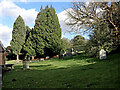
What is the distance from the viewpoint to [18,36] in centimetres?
4556

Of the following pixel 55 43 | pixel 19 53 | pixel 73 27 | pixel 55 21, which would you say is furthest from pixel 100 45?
pixel 19 53

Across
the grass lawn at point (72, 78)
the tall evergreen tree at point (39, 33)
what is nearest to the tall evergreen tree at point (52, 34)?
the tall evergreen tree at point (39, 33)

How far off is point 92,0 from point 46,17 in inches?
1097

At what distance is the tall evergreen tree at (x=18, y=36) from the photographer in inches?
1773

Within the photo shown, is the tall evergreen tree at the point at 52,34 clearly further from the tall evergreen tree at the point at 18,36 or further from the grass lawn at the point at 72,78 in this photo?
the grass lawn at the point at 72,78

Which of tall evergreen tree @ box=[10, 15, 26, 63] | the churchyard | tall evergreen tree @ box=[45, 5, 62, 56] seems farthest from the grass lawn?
tall evergreen tree @ box=[10, 15, 26, 63]

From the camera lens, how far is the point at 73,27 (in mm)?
17688

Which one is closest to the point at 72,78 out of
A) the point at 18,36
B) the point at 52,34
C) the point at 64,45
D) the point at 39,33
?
the point at 64,45

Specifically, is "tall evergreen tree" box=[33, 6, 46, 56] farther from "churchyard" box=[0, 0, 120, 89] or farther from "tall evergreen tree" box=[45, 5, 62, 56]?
"tall evergreen tree" box=[45, 5, 62, 56]

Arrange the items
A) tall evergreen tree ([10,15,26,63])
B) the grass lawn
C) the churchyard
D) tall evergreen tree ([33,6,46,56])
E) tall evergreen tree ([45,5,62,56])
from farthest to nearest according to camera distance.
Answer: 1. tall evergreen tree ([10,15,26,63])
2. tall evergreen tree ([33,6,46,56])
3. tall evergreen tree ([45,5,62,56])
4. the churchyard
5. the grass lawn

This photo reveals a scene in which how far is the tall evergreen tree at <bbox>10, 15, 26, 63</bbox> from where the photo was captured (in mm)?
45047

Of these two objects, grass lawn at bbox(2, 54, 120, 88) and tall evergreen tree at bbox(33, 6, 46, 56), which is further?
tall evergreen tree at bbox(33, 6, 46, 56)

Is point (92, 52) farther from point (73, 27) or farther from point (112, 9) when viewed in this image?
point (112, 9)

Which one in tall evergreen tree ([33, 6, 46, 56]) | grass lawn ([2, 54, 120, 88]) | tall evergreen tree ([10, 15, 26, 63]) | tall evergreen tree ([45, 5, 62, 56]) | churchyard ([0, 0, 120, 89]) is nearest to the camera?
grass lawn ([2, 54, 120, 88])
